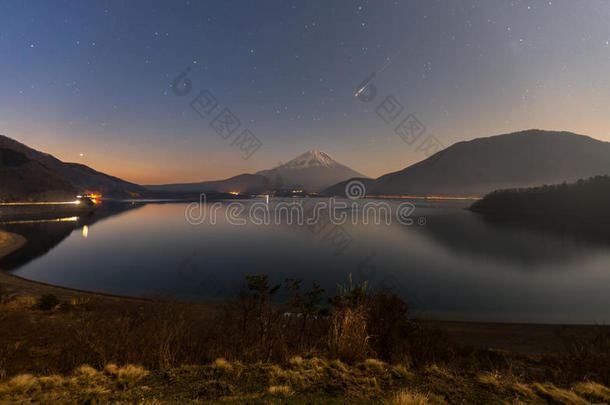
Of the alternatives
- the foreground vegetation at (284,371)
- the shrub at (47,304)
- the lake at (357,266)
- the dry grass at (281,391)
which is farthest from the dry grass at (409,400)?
the shrub at (47,304)

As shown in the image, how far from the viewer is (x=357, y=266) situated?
26.3m

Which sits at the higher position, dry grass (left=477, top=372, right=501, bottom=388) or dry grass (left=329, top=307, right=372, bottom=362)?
dry grass (left=329, top=307, right=372, bottom=362)

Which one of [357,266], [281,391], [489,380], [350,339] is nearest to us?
[281,391]

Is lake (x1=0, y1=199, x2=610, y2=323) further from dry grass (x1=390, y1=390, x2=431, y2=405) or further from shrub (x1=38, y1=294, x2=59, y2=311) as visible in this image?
dry grass (x1=390, y1=390, x2=431, y2=405)

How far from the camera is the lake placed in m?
17.7

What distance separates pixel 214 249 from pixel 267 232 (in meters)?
14.5

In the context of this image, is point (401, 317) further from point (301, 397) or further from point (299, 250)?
→ point (299, 250)

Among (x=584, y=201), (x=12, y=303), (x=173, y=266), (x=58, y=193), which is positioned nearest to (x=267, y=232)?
(x=173, y=266)
